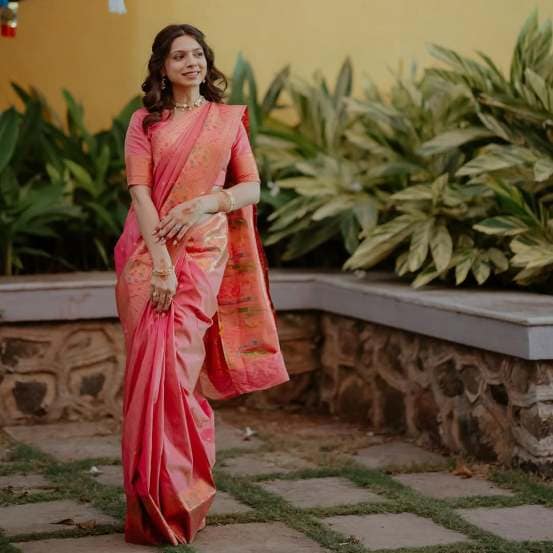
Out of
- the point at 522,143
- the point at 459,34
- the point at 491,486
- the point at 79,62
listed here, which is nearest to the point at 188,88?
the point at 491,486

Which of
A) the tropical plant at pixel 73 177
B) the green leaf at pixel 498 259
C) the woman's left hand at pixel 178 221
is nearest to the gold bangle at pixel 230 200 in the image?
the woman's left hand at pixel 178 221

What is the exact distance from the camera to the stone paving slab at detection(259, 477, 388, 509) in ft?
15.4

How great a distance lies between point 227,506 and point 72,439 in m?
1.40

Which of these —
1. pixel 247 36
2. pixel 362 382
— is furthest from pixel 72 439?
pixel 247 36

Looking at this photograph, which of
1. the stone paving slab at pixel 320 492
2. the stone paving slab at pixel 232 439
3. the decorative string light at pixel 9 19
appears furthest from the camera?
the stone paving slab at pixel 232 439

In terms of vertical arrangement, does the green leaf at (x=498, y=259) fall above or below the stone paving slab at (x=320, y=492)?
above

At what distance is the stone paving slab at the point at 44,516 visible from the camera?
434cm

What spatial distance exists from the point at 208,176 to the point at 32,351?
2.09m

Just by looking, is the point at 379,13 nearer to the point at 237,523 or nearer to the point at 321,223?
the point at 321,223

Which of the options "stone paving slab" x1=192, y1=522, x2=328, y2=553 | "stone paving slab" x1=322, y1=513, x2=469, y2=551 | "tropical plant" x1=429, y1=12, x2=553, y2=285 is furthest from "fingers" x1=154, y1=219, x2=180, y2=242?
"tropical plant" x1=429, y1=12, x2=553, y2=285

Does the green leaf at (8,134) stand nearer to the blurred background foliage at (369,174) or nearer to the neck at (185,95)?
the blurred background foliage at (369,174)

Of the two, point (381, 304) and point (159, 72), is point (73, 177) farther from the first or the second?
point (159, 72)

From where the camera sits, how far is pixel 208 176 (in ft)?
14.0

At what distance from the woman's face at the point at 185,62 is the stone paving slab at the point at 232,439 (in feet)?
6.05
